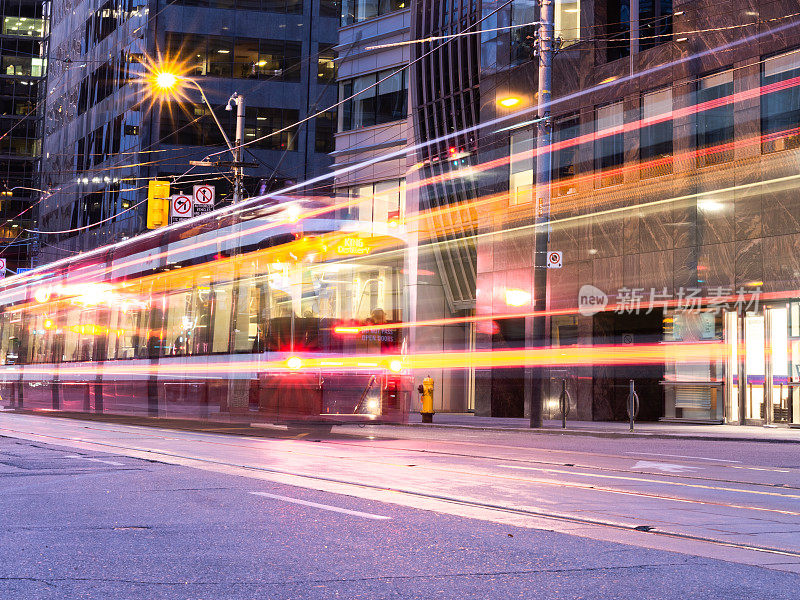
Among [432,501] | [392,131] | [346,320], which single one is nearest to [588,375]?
[346,320]

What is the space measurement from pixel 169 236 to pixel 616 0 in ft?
51.4

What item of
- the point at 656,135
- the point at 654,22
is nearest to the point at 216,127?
the point at 654,22

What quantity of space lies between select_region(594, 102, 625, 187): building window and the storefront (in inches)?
180

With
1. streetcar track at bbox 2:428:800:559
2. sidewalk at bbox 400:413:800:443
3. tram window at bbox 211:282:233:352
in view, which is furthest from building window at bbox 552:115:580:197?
streetcar track at bbox 2:428:800:559

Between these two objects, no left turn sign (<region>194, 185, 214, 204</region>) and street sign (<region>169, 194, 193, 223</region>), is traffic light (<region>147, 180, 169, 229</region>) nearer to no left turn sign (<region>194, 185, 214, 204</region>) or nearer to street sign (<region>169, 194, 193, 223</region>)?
street sign (<region>169, 194, 193, 223</region>)

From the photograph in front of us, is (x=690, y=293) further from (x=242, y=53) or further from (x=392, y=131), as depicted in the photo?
(x=242, y=53)

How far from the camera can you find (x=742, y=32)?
24.8m

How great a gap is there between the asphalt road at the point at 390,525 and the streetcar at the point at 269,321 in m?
3.27

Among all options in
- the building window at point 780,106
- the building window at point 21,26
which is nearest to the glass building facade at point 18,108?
the building window at point 21,26

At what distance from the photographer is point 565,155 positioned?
1204 inches

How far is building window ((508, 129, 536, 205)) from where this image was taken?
105 feet

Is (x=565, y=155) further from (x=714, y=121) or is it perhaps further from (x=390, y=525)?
(x=390, y=525)

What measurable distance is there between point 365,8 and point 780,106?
23074 millimetres

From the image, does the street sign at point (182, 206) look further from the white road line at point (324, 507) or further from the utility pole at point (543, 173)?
the white road line at point (324, 507)
